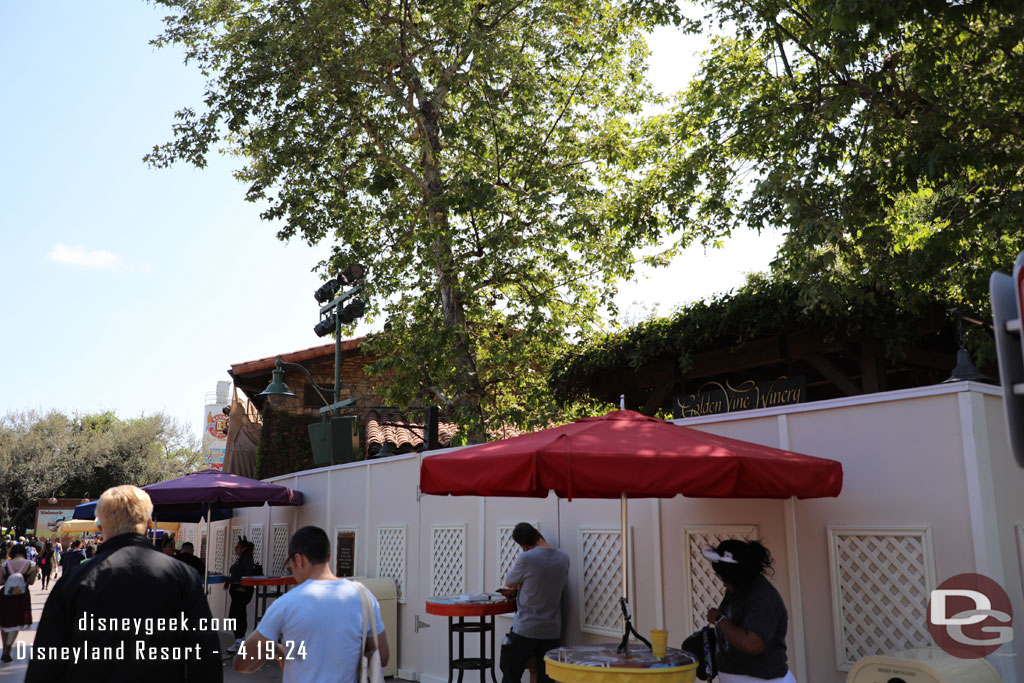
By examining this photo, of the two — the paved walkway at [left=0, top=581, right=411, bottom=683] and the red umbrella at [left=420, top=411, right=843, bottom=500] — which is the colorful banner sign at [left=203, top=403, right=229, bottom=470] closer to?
the paved walkway at [left=0, top=581, right=411, bottom=683]

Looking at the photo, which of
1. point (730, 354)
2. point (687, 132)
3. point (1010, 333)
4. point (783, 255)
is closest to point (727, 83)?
point (687, 132)

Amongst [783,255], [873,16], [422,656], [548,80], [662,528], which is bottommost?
[422,656]

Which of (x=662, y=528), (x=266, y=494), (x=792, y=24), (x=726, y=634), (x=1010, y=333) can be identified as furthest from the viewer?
(x=266, y=494)

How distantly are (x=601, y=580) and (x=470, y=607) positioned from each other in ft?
4.20

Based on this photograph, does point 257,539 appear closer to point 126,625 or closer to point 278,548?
point 278,548

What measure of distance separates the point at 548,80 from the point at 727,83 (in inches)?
181

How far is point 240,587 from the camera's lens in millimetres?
12984

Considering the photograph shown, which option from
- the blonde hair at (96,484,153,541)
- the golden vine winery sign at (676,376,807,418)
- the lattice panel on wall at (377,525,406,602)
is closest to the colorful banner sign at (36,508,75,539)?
the lattice panel on wall at (377,525,406,602)

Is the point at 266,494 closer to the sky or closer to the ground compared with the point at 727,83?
closer to the ground

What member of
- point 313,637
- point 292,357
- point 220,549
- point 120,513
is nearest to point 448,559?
point 313,637

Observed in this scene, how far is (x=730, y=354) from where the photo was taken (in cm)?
1037

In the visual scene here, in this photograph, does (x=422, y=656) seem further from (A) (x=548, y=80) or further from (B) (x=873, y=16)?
(A) (x=548, y=80)

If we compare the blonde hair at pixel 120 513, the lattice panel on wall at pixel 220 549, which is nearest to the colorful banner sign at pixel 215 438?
the lattice panel on wall at pixel 220 549

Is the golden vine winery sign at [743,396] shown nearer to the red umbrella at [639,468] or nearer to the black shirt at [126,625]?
the red umbrella at [639,468]
